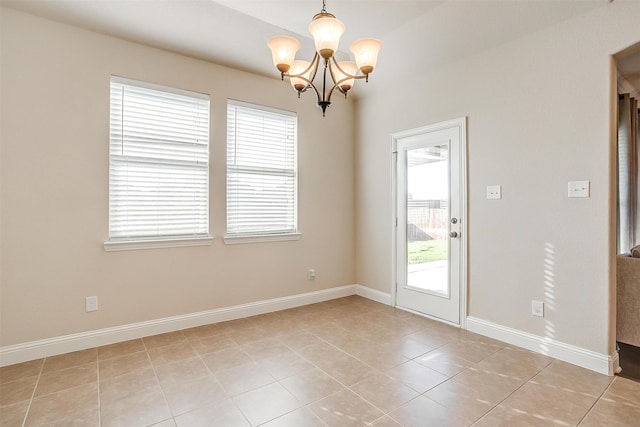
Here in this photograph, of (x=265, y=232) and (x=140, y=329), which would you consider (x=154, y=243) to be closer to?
(x=140, y=329)

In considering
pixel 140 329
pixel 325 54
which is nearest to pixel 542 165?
pixel 325 54

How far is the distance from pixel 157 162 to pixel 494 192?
3234 mm

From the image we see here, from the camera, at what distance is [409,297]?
3.98 metres

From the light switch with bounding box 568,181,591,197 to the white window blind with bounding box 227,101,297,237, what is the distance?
277 cm

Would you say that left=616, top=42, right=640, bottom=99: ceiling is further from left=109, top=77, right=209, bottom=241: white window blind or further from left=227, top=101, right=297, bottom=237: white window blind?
left=109, top=77, right=209, bottom=241: white window blind

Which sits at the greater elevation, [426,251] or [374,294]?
[426,251]

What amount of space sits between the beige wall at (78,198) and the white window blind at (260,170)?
141 millimetres

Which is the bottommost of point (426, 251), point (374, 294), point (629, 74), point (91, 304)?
point (374, 294)

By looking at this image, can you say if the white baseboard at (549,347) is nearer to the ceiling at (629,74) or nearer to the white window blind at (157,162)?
the ceiling at (629,74)

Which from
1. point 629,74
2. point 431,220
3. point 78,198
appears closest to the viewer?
point 78,198

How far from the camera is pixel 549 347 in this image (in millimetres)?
2758

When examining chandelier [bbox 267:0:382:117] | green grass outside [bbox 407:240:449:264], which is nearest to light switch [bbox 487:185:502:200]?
green grass outside [bbox 407:240:449:264]

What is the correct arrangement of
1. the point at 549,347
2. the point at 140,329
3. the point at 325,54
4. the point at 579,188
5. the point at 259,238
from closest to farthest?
1. the point at 325,54
2. the point at 579,188
3. the point at 549,347
4. the point at 140,329
5. the point at 259,238

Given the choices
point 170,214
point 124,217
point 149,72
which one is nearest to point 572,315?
point 170,214
